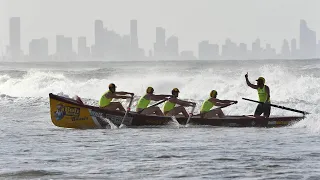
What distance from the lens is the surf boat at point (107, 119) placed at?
21.4m

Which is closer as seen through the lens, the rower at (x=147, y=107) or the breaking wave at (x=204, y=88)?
the rower at (x=147, y=107)

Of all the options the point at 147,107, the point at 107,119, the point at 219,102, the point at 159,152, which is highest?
the point at 219,102

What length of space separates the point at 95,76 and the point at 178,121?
4181cm

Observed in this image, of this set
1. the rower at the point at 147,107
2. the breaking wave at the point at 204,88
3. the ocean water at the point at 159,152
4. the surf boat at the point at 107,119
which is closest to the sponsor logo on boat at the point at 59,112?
the surf boat at the point at 107,119

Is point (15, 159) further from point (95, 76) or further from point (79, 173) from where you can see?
point (95, 76)

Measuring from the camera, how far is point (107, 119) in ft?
71.3

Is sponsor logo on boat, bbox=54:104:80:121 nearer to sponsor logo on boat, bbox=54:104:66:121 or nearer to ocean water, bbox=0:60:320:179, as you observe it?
sponsor logo on boat, bbox=54:104:66:121

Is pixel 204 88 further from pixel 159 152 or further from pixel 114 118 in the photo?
pixel 159 152

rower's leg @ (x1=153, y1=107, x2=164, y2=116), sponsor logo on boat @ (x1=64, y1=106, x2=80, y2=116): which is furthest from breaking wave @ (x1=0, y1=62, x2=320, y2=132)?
sponsor logo on boat @ (x1=64, y1=106, x2=80, y2=116)

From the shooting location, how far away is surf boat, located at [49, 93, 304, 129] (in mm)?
21375

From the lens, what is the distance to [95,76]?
6312 centimetres

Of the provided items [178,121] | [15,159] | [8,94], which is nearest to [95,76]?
[8,94]

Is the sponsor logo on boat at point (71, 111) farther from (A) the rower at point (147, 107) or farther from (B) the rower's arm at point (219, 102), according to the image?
(B) the rower's arm at point (219, 102)

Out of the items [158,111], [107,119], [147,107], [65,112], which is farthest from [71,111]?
[158,111]
